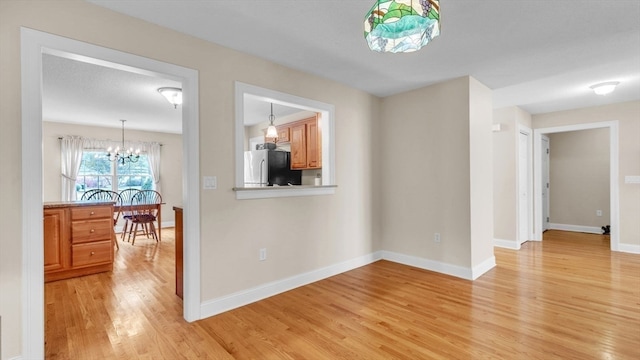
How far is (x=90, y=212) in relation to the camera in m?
3.74

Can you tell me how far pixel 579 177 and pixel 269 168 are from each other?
264 inches

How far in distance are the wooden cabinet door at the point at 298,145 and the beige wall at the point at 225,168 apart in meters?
1.22

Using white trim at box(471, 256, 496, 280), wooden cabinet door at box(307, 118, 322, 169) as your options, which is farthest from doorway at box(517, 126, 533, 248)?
wooden cabinet door at box(307, 118, 322, 169)

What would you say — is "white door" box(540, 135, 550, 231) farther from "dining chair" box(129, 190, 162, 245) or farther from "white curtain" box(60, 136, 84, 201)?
"white curtain" box(60, 136, 84, 201)

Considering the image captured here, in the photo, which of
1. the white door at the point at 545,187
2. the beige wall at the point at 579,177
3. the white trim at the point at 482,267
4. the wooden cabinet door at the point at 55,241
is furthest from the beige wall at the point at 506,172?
the wooden cabinet door at the point at 55,241

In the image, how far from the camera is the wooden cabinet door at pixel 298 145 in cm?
497

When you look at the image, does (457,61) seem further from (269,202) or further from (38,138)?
(38,138)

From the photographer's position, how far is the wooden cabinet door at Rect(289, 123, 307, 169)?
16.3 ft

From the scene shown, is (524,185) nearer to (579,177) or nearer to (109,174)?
(579,177)

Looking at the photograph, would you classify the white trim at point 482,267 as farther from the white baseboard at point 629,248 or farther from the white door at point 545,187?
the white door at point 545,187

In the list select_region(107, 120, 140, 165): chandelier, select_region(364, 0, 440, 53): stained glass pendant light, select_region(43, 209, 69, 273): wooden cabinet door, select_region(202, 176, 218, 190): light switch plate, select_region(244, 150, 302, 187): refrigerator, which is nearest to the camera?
select_region(364, 0, 440, 53): stained glass pendant light

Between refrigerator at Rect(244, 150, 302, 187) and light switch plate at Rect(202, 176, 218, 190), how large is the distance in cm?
237

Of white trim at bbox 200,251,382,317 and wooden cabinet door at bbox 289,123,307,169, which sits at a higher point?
wooden cabinet door at bbox 289,123,307,169

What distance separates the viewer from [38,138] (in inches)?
70.9
